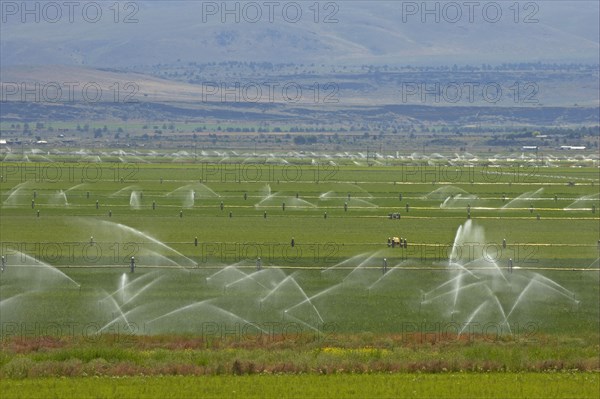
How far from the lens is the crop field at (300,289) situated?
26.1m

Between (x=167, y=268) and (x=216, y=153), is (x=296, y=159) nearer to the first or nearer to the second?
(x=216, y=153)

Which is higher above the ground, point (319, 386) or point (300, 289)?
point (300, 289)

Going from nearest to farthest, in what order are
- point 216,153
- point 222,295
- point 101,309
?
1. point 101,309
2. point 222,295
3. point 216,153

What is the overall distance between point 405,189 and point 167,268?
148ft

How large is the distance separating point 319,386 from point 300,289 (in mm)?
11673

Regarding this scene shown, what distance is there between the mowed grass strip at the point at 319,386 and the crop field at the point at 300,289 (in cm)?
11

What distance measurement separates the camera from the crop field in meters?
26.1

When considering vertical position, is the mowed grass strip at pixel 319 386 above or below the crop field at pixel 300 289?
below

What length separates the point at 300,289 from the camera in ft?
117

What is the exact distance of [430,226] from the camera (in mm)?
56812

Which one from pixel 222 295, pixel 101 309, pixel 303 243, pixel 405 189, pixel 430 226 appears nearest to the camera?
pixel 101 309

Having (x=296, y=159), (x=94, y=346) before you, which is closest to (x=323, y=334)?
(x=94, y=346)

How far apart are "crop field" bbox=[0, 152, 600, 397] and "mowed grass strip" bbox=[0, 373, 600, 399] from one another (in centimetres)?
11

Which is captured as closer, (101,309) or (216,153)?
(101,309)
